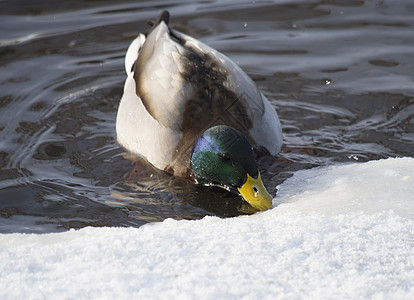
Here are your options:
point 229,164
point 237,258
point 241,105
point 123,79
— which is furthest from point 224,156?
point 123,79

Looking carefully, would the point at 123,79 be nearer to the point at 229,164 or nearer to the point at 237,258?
the point at 229,164

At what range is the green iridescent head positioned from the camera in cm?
468

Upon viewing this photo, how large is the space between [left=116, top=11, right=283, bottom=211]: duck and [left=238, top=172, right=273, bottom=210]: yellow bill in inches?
9.4

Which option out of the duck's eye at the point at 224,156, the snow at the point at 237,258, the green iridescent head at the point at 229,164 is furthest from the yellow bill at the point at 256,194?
the snow at the point at 237,258

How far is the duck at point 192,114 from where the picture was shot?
521 cm

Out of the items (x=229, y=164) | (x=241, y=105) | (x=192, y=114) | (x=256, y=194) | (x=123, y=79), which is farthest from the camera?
(x=123, y=79)

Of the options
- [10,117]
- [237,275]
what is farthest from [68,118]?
[237,275]

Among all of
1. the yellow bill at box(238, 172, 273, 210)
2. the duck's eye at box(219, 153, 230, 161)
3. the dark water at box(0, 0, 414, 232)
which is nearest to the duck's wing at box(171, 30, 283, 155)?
the dark water at box(0, 0, 414, 232)

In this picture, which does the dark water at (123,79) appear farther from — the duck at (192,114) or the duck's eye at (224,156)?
the duck's eye at (224,156)

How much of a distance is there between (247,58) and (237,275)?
4699 mm

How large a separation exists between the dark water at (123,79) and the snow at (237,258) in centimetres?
106

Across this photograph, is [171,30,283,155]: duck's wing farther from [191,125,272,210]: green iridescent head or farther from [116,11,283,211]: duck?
[191,125,272,210]: green iridescent head

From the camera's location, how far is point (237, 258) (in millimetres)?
3291

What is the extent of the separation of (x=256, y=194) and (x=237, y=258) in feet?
4.52
